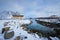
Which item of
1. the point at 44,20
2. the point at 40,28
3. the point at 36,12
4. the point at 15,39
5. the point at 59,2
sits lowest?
the point at 15,39

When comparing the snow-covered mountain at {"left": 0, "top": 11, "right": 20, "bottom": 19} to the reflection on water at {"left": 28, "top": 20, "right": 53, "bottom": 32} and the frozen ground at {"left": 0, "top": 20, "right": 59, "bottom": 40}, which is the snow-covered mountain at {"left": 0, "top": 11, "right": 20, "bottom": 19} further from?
the reflection on water at {"left": 28, "top": 20, "right": 53, "bottom": 32}

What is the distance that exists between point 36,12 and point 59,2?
48 cm

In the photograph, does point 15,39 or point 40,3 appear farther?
point 40,3

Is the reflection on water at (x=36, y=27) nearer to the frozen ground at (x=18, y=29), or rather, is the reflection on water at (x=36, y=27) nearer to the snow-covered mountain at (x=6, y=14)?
the frozen ground at (x=18, y=29)

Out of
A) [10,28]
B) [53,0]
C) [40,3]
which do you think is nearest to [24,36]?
[10,28]

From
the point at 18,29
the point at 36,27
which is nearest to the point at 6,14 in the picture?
the point at 18,29

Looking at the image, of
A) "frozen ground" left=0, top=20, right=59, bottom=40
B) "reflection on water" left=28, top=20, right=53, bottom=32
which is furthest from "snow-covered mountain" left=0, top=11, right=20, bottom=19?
"reflection on water" left=28, top=20, right=53, bottom=32

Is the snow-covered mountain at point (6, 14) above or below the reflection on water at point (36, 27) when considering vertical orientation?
above

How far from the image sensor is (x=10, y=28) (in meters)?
1.88

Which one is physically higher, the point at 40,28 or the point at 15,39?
the point at 40,28

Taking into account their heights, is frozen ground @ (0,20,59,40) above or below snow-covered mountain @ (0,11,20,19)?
below

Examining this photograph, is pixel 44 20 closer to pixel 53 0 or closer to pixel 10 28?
pixel 53 0

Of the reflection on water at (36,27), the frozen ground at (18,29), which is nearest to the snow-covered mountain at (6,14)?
the frozen ground at (18,29)

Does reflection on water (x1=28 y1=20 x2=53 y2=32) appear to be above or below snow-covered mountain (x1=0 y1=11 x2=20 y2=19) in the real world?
below
